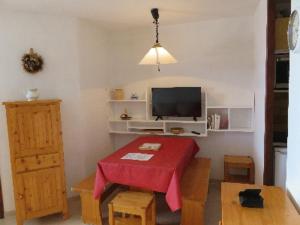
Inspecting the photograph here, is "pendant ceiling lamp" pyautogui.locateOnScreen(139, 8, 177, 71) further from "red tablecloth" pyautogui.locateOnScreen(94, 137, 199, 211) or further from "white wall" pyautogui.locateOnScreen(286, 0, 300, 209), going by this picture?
"white wall" pyautogui.locateOnScreen(286, 0, 300, 209)

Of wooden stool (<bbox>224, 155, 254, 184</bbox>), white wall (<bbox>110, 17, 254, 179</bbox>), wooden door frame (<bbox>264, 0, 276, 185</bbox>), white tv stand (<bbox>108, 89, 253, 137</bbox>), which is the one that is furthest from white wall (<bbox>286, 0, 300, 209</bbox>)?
white wall (<bbox>110, 17, 254, 179</bbox>)

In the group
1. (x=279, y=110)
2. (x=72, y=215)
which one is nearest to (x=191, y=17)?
(x=279, y=110)

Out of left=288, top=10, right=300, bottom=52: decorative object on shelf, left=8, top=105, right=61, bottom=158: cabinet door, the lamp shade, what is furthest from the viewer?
the lamp shade

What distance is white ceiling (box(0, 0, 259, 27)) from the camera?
9.75 ft

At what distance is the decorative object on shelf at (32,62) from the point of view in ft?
10.6

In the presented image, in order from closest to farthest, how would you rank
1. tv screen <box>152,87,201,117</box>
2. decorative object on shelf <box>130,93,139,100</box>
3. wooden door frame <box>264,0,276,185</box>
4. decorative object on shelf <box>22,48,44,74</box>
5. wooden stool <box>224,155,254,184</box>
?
wooden door frame <box>264,0,276,185</box>
decorative object on shelf <box>22,48,44,74</box>
wooden stool <box>224,155,254,184</box>
tv screen <box>152,87,201,117</box>
decorative object on shelf <box>130,93,139,100</box>

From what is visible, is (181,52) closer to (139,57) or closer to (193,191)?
(139,57)

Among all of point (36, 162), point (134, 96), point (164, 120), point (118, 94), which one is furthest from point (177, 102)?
point (36, 162)

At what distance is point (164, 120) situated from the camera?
13.8ft

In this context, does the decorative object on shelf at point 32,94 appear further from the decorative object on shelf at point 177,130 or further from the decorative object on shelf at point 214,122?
the decorative object on shelf at point 214,122

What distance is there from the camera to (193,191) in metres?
2.79

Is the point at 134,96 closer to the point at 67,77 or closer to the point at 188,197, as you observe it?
the point at 67,77

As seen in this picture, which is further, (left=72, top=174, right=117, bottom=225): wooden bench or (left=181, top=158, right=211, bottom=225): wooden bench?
(left=72, top=174, right=117, bottom=225): wooden bench

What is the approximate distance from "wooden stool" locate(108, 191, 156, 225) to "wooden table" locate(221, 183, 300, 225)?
1.03m
